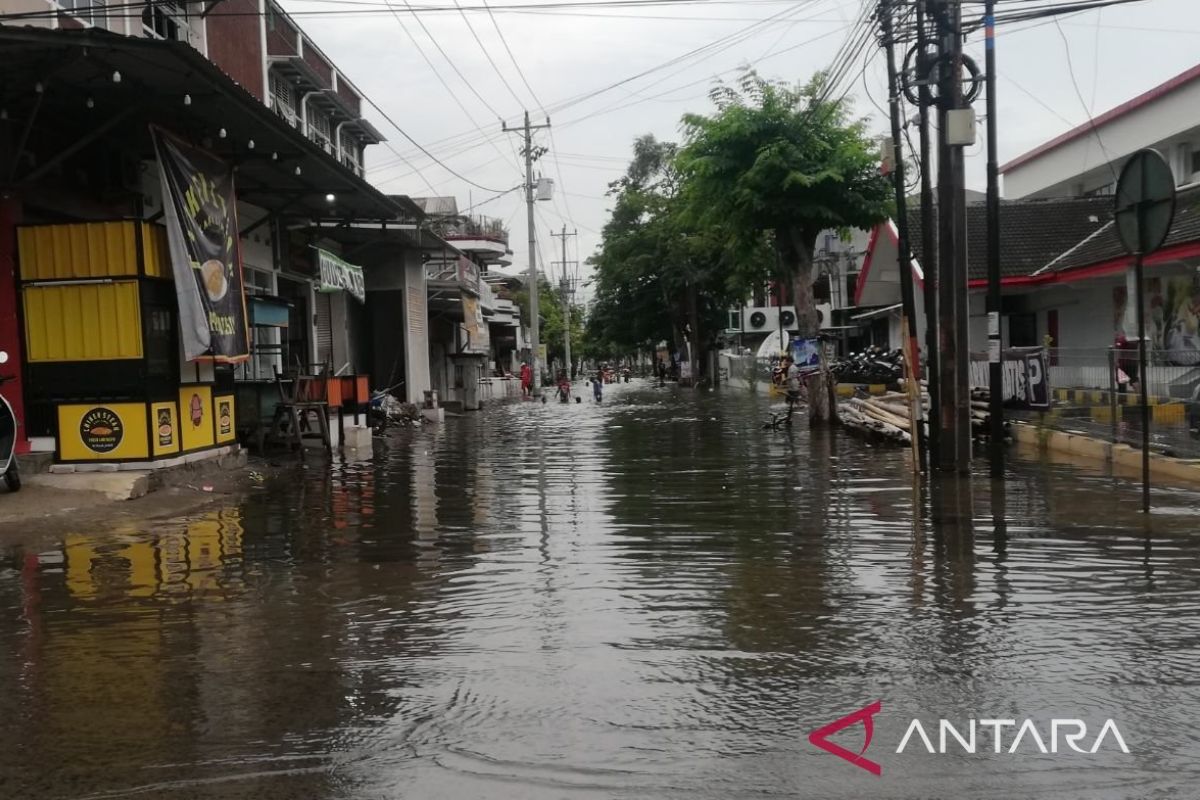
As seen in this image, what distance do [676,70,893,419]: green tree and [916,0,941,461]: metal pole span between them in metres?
3.95

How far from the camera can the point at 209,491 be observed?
1241 cm

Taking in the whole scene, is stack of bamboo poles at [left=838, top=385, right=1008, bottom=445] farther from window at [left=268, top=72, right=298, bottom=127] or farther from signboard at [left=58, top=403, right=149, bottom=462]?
window at [left=268, top=72, right=298, bottom=127]

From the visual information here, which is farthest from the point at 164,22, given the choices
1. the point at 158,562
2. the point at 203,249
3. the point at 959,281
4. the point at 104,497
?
the point at 959,281

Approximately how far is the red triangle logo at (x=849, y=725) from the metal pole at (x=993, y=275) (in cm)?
844

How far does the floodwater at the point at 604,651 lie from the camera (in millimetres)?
3889

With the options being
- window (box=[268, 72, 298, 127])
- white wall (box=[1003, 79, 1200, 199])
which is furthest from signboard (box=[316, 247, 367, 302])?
white wall (box=[1003, 79, 1200, 199])

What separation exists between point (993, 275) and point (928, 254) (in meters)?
1.69

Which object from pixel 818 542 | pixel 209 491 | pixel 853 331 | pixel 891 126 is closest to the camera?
pixel 818 542

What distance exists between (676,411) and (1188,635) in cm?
2584

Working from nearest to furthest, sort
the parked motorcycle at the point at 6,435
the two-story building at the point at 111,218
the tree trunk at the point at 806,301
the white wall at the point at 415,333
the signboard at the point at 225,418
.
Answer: the parked motorcycle at the point at 6,435, the two-story building at the point at 111,218, the signboard at the point at 225,418, the tree trunk at the point at 806,301, the white wall at the point at 415,333

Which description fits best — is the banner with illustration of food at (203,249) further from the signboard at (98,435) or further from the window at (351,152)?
the window at (351,152)

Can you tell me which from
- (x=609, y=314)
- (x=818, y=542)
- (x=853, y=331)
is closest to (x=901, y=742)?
(x=818, y=542)

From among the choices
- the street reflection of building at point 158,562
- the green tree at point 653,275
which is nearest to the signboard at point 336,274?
the street reflection of building at point 158,562

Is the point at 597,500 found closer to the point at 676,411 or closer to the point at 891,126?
the point at 891,126
